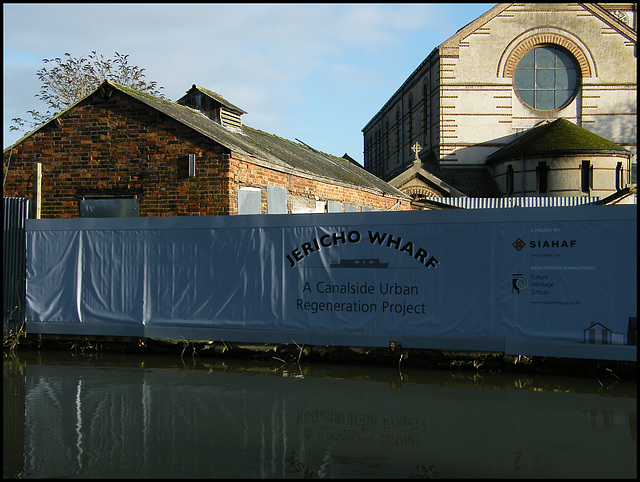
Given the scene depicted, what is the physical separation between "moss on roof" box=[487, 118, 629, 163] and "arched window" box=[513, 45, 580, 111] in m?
2.19

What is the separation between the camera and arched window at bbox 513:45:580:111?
39531mm

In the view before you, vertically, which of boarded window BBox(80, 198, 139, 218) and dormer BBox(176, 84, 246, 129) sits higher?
dormer BBox(176, 84, 246, 129)

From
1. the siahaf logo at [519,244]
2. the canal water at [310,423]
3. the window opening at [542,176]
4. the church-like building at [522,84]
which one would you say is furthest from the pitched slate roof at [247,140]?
the church-like building at [522,84]

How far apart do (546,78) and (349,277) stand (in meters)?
33.4

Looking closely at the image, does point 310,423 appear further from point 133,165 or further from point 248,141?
point 248,141

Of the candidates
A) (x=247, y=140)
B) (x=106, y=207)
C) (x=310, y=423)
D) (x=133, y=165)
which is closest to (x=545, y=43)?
(x=247, y=140)

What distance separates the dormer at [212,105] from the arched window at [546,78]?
82.9 ft

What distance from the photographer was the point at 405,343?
1057 centimetres

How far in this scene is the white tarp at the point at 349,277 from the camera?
981 cm

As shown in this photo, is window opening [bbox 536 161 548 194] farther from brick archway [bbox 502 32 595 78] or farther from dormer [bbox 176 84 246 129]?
dormer [bbox 176 84 246 129]

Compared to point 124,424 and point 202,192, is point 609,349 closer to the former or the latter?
point 124,424

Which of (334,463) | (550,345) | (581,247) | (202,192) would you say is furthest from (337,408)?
(202,192)

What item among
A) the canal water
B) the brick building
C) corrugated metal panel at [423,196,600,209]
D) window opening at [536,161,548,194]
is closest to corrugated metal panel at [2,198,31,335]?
the canal water

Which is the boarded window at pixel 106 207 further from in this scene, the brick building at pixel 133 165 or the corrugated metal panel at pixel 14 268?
the corrugated metal panel at pixel 14 268
